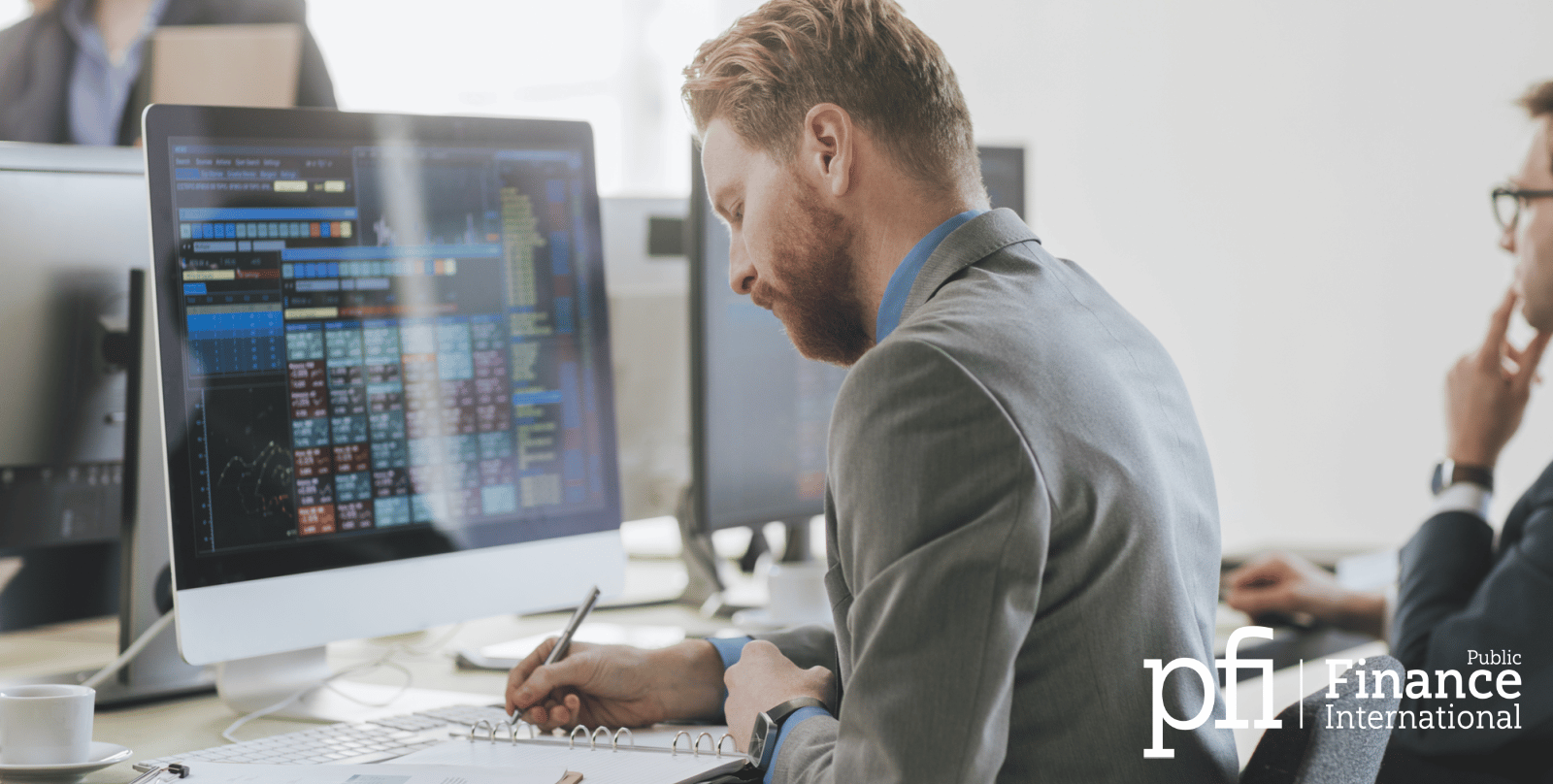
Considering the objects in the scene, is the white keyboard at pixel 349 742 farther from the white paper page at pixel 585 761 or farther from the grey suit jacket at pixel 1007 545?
the grey suit jacket at pixel 1007 545

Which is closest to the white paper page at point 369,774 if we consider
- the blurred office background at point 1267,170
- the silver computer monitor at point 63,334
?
the silver computer monitor at point 63,334

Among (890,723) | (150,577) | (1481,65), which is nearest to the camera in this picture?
(890,723)

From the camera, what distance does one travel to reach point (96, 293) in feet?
4.34

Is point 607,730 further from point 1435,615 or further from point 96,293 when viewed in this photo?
point 1435,615

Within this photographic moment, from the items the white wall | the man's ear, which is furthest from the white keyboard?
the white wall

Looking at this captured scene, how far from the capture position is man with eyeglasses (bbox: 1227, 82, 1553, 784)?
1456 mm

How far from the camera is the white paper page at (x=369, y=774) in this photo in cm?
87

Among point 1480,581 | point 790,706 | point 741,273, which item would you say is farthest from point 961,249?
point 1480,581

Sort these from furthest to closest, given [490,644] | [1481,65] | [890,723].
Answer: [1481,65]
[490,644]
[890,723]

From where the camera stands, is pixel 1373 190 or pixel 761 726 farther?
pixel 1373 190

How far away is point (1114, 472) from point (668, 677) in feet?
1.61

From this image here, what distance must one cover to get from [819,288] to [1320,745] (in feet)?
1.63

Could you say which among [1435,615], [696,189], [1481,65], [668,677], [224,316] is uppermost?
[1481,65]

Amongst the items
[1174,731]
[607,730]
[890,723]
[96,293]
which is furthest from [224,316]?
[1174,731]
